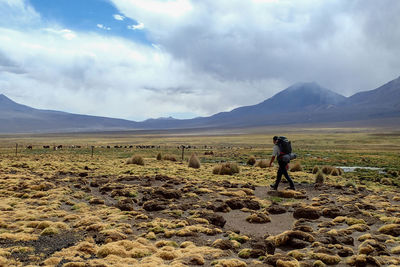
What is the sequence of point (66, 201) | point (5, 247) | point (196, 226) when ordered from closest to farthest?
point (5, 247) → point (196, 226) → point (66, 201)

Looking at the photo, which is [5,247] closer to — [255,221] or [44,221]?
[44,221]

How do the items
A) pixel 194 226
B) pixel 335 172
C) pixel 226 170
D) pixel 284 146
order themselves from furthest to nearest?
1. pixel 335 172
2. pixel 226 170
3. pixel 284 146
4. pixel 194 226

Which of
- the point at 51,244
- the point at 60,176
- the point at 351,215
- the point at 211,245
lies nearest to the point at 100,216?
the point at 51,244

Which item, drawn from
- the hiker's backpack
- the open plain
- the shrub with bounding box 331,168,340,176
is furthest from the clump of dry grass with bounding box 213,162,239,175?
the hiker's backpack

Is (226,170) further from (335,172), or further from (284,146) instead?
(284,146)

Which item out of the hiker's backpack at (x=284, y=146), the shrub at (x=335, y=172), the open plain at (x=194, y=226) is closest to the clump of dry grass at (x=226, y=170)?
the open plain at (x=194, y=226)

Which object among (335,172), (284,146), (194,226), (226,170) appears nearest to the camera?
(194,226)

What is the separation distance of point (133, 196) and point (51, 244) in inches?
268

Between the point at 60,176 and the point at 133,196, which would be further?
the point at 60,176

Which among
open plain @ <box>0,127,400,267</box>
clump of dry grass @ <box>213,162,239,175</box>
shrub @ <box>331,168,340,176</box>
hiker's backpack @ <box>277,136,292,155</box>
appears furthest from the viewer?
shrub @ <box>331,168,340,176</box>

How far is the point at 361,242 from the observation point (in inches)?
356

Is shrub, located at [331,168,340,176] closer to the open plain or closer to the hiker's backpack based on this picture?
the open plain

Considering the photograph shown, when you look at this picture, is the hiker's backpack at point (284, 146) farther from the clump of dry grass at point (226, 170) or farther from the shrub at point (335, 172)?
the shrub at point (335, 172)

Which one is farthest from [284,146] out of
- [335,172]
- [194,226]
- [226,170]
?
[335,172]
